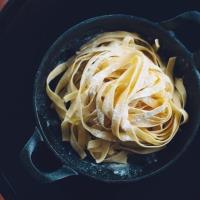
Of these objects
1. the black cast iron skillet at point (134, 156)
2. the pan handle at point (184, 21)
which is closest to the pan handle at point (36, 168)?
the black cast iron skillet at point (134, 156)

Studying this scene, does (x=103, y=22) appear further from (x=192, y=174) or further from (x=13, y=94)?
(x=192, y=174)

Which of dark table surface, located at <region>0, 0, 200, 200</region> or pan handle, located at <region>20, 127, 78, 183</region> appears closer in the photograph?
pan handle, located at <region>20, 127, 78, 183</region>

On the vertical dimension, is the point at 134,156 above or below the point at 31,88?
below

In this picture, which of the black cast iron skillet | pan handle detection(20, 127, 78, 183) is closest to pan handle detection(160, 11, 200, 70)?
the black cast iron skillet

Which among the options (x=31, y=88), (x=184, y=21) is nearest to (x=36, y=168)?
(x=31, y=88)

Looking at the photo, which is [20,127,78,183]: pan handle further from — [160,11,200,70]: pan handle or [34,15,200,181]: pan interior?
[160,11,200,70]: pan handle

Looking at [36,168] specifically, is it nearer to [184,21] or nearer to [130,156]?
[130,156]

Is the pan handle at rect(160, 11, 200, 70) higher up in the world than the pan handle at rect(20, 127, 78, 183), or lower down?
higher up
